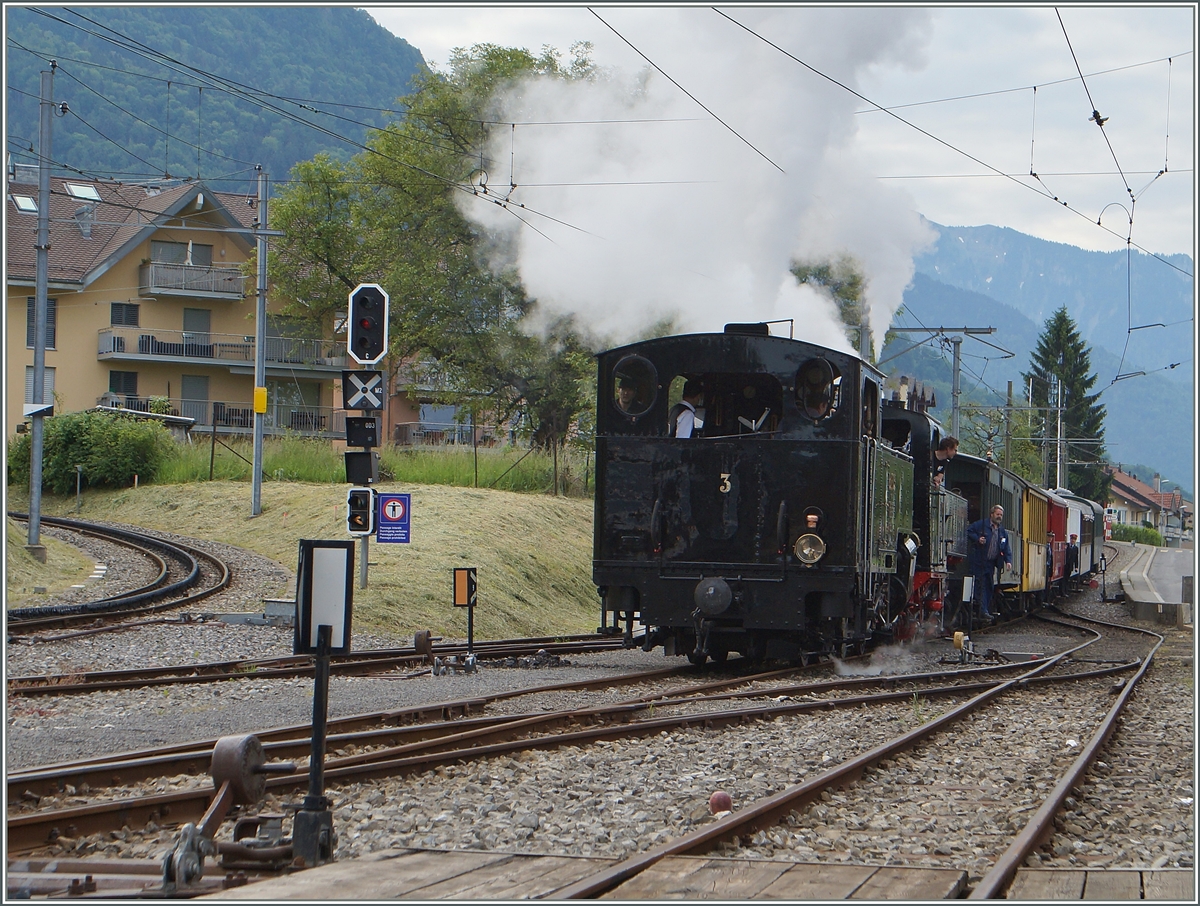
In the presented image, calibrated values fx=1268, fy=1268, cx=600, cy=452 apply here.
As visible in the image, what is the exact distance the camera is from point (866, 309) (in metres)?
20.5

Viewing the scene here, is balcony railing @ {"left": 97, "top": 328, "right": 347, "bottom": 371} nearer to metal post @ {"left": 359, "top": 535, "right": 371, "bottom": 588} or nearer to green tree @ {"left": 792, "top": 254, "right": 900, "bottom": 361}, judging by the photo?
green tree @ {"left": 792, "top": 254, "right": 900, "bottom": 361}

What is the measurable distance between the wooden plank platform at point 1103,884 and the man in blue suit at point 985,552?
46.9 ft

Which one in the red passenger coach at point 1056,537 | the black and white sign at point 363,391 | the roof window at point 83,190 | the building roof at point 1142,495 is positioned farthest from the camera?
the building roof at point 1142,495

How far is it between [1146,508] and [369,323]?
14254cm

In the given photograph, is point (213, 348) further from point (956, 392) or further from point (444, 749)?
point (444, 749)

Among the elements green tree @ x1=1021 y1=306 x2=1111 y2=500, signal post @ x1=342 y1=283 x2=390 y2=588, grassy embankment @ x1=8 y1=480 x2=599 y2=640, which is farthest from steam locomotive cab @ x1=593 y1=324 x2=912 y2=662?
green tree @ x1=1021 y1=306 x2=1111 y2=500

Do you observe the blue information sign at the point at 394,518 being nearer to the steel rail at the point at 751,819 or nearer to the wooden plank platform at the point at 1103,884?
the steel rail at the point at 751,819

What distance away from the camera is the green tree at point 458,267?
3691 centimetres

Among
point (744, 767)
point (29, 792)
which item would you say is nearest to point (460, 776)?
point (744, 767)

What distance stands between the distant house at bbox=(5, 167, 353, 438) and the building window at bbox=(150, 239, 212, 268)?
4 cm

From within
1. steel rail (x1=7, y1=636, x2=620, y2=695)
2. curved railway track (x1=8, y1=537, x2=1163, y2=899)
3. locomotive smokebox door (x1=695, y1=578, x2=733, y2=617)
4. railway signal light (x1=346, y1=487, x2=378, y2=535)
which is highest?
railway signal light (x1=346, y1=487, x2=378, y2=535)

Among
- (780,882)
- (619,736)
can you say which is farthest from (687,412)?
(780,882)

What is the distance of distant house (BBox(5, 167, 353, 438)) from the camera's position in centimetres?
4588

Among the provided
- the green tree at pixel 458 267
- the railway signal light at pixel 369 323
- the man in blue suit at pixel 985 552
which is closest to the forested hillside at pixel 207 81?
the green tree at pixel 458 267
